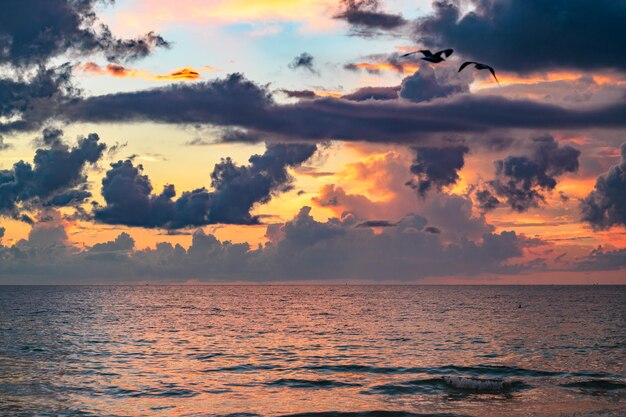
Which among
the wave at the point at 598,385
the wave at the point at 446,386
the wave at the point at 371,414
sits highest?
the wave at the point at 371,414

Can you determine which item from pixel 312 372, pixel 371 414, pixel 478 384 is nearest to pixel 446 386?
pixel 478 384

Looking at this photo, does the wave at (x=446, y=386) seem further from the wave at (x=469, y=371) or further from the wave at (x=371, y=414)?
the wave at (x=371, y=414)

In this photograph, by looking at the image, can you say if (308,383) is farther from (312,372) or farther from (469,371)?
(469,371)

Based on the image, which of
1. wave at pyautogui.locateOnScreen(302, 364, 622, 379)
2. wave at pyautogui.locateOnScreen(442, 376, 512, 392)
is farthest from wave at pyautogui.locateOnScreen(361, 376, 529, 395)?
wave at pyautogui.locateOnScreen(302, 364, 622, 379)

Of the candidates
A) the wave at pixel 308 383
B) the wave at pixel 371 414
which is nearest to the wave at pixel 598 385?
the wave at pixel 371 414

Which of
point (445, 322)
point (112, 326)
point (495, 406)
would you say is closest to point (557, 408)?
point (495, 406)

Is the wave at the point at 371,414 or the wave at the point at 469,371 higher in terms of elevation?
the wave at the point at 371,414

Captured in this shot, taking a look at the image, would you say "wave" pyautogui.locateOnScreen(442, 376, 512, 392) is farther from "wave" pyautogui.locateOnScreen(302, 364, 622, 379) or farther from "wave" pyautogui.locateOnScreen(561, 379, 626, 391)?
"wave" pyautogui.locateOnScreen(561, 379, 626, 391)

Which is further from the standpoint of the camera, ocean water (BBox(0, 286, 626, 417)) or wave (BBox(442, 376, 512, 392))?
wave (BBox(442, 376, 512, 392))

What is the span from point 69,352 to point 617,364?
58266 mm

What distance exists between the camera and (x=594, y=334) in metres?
95.1

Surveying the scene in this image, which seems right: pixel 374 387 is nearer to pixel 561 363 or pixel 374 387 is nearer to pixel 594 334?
pixel 561 363

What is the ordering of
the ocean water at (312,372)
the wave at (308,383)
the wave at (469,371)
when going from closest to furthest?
the ocean water at (312,372)
the wave at (308,383)
the wave at (469,371)

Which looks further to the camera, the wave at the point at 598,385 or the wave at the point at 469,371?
the wave at the point at 469,371
